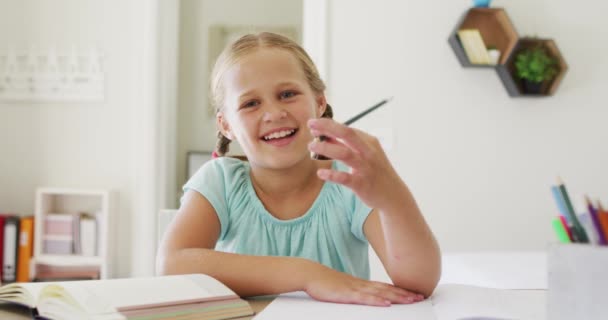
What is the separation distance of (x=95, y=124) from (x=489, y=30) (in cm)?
195

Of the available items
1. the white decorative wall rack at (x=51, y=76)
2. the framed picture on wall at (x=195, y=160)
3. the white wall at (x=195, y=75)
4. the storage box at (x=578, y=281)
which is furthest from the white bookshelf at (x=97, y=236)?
the storage box at (x=578, y=281)

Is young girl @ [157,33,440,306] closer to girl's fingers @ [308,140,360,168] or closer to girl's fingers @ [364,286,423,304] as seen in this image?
girl's fingers @ [364,286,423,304]

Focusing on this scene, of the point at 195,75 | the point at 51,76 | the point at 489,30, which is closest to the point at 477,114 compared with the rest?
the point at 489,30

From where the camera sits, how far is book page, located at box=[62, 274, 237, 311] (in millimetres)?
628

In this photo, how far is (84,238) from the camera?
9.70ft

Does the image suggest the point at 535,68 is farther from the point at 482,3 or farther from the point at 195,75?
the point at 195,75

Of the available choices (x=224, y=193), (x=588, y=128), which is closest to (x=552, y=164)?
(x=588, y=128)

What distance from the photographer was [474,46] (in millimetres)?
2678

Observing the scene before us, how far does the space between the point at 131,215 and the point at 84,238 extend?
24cm

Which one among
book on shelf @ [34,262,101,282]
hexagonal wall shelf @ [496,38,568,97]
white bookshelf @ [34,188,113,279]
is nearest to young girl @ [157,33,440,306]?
hexagonal wall shelf @ [496,38,568,97]

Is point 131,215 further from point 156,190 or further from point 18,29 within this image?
point 18,29

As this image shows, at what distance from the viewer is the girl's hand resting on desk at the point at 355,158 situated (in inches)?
25.3

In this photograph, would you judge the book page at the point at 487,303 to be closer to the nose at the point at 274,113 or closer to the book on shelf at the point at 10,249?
the nose at the point at 274,113

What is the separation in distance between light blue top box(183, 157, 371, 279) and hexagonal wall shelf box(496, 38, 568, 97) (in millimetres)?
1749
